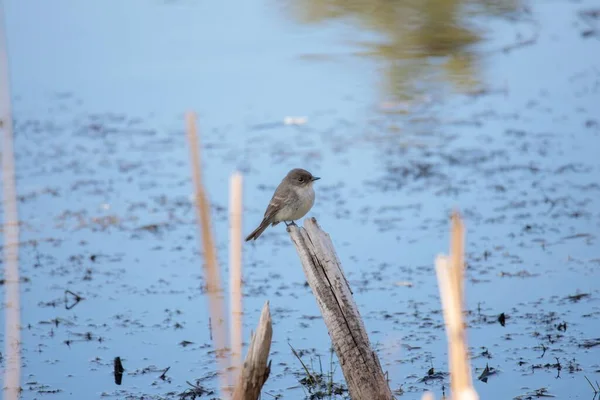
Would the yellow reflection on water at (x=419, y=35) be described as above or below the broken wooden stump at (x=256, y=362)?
above

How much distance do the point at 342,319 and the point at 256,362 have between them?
0.80 meters

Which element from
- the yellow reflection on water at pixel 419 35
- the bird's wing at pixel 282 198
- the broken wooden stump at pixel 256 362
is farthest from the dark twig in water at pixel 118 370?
the yellow reflection on water at pixel 419 35

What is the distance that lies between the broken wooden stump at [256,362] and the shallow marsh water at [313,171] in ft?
6.53

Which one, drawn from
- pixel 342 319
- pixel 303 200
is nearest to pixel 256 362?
pixel 342 319

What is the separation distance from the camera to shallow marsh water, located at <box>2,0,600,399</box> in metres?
7.39

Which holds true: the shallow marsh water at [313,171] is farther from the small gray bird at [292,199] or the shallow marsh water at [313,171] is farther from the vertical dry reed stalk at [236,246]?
the vertical dry reed stalk at [236,246]

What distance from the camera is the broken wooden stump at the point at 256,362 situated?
462 centimetres

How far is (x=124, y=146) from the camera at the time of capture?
11797mm

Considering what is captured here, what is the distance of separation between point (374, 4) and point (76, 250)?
28.0 feet

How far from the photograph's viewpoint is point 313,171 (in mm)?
10656

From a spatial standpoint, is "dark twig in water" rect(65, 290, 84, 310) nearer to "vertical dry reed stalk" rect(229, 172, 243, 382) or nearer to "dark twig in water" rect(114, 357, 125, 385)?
"dark twig in water" rect(114, 357, 125, 385)

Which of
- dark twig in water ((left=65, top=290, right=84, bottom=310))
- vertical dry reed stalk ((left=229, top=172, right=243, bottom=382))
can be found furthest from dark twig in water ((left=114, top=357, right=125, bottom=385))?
vertical dry reed stalk ((left=229, top=172, right=243, bottom=382))

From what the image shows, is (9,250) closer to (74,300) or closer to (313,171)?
(74,300)

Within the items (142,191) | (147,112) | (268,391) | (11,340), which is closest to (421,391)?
(268,391)
